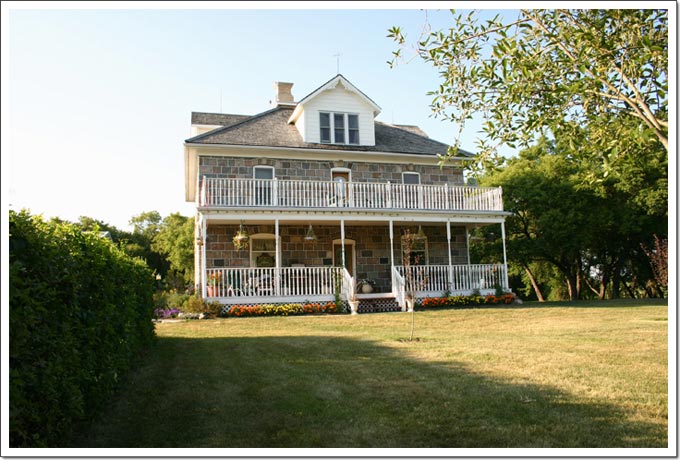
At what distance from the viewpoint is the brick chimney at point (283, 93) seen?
23125 mm

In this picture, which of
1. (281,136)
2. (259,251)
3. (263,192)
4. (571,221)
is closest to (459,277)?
(259,251)

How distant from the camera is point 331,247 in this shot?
19.4m

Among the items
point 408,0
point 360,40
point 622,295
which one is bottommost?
point 622,295

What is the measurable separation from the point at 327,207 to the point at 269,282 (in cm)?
283

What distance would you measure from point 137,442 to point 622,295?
35198mm

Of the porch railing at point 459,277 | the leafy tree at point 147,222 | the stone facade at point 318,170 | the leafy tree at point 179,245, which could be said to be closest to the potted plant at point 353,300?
the porch railing at point 459,277

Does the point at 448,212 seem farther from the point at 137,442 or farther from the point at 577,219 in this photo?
the point at 137,442

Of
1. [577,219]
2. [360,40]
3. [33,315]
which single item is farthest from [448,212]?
[33,315]

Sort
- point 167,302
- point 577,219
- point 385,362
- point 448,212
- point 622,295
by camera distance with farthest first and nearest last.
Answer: point 622,295 < point 577,219 < point 448,212 < point 167,302 < point 385,362

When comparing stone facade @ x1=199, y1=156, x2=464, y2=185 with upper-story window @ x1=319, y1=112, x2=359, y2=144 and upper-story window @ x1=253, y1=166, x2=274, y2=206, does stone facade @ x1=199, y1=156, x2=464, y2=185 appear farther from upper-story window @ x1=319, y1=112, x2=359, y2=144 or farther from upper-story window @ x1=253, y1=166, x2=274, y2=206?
upper-story window @ x1=319, y1=112, x2=359, y2=144

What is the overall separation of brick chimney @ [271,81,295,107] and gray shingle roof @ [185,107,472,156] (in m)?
0.96

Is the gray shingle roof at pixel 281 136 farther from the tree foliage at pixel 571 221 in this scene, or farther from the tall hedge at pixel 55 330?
the tall hedge at pixel 55 330

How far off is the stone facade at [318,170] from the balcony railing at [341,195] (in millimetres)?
810

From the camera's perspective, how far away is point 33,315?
3.27m
